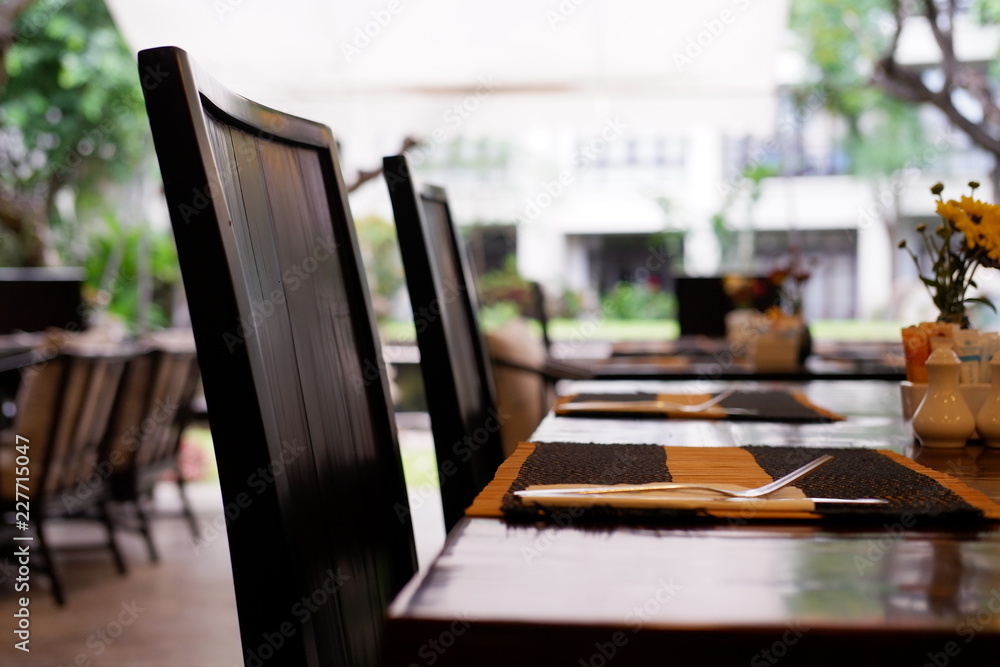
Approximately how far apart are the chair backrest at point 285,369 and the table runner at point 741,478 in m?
0.16

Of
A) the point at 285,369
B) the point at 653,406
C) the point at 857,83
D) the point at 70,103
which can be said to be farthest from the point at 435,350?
the point at 70,103

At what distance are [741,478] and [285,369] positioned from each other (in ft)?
1.36

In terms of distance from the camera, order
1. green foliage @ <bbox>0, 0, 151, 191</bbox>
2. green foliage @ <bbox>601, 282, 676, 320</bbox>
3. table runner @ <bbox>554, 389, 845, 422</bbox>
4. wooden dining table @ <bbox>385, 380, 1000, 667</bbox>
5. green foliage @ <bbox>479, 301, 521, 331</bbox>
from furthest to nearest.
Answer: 1. green foliage @ <bbox>0, 0, 151, 191</bbox>
2. green foliage @ <bbox>601, 282, 676, 320</bbox>
3. green foliage @ <bbox>479, 301, 521, 331</bbox>
4. table runner @ <bbox>554, 389, 845, 422</bbox>
5. wooden dining table @ <bbox>385, 380, 1000, 667</bbox>

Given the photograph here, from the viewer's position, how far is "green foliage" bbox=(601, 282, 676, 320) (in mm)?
7461

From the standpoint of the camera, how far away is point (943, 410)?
3.51ft

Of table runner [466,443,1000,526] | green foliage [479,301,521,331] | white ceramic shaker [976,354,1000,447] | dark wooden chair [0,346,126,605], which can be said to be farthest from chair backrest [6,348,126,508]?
green foliage [479,301,521,331]

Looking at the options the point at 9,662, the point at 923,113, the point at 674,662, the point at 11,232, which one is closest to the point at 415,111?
the point at 9,662

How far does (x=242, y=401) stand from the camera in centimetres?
65

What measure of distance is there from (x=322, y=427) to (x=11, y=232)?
7.41 metres

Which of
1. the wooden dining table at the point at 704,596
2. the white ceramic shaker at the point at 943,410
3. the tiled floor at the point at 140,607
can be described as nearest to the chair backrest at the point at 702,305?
the tiled floor at the point at 140,607

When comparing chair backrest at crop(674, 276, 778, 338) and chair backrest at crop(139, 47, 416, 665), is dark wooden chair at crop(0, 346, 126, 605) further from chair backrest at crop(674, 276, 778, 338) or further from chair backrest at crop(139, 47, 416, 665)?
chair backrest at crop(674, 276, 778, 338)

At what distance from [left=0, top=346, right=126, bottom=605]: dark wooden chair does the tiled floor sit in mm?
143

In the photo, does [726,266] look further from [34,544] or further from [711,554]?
[711,554]

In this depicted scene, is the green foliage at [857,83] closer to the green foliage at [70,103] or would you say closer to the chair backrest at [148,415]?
the chair backrest at [148,415]
